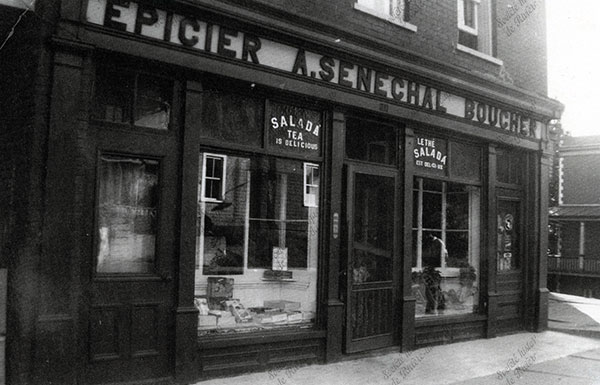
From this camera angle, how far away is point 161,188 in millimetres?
5711

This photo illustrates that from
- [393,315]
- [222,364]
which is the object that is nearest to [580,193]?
[393,315]

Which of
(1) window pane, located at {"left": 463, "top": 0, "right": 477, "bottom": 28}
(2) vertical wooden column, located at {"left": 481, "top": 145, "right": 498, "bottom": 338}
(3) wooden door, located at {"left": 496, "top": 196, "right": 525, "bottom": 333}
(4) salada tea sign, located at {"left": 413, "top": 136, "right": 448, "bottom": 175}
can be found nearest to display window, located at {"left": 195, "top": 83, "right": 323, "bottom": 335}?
(4) salada tea sign, located at {"left": 413, "top": 136, "right": 448, "bottom": 175}

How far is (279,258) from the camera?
6.84m

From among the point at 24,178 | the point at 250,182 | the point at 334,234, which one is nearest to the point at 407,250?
the point at 334,234

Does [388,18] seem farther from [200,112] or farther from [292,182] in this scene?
[200,112]

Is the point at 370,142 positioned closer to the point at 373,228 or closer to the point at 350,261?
the point at 373,228

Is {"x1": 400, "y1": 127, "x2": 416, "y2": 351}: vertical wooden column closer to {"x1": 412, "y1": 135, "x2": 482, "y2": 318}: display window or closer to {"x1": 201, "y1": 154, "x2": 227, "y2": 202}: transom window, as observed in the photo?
{"x1": 412, "y1": 135, "x2": 482, "y2": 318}: display window

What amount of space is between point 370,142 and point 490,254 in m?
3.25

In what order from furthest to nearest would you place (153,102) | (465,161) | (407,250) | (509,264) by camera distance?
(509,264) < (465,161) < (407,250) < (153,102)

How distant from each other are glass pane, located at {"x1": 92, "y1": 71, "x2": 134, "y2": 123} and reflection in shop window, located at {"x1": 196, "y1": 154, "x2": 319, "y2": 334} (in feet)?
3.40

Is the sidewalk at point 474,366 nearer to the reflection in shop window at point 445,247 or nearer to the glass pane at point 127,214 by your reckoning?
the reflection in shop window at point 445,247

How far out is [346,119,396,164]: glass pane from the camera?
7.54 meters

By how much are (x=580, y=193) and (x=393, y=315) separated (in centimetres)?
2928

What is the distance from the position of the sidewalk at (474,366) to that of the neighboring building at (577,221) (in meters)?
22.7
